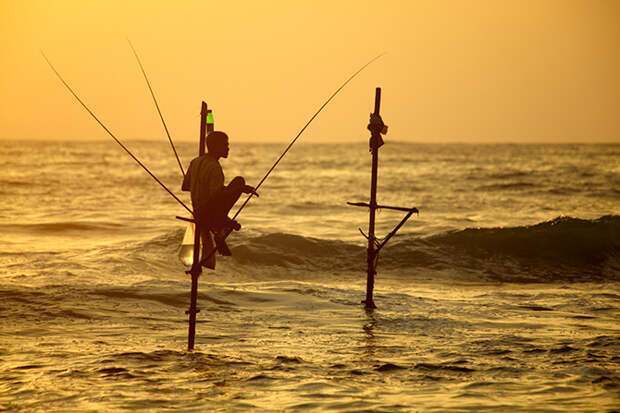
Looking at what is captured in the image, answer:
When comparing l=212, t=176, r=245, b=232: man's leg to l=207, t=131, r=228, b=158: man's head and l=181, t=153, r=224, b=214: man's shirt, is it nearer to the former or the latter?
l=181, t=153, r=224, b=214: man's shirt

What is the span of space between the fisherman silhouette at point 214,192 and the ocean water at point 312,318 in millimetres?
1511

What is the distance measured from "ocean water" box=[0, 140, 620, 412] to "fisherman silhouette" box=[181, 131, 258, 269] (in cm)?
151

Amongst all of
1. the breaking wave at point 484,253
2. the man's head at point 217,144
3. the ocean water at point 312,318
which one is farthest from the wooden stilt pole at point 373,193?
the breaking wave at point 484,253

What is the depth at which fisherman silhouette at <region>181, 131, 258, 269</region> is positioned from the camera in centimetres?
768

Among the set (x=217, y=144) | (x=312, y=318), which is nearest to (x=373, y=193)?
(x=312, y=318)

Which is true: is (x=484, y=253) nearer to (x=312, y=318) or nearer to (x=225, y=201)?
(x=312, y=318)

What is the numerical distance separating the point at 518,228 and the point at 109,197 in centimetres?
2053

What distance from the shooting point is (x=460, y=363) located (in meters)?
8.55

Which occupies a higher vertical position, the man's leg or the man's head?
the man's head

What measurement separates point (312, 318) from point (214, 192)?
13.6 ft

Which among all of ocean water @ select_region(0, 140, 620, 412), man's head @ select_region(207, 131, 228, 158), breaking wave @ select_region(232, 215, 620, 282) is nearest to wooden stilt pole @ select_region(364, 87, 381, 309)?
ocean water @ select_region(0, 140, 620, 412)

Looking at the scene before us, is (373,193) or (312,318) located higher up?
(373,193)

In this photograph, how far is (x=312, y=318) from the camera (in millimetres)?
11375

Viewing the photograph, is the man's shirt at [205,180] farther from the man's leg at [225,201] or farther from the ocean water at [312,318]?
the ocean water at [312,318]
